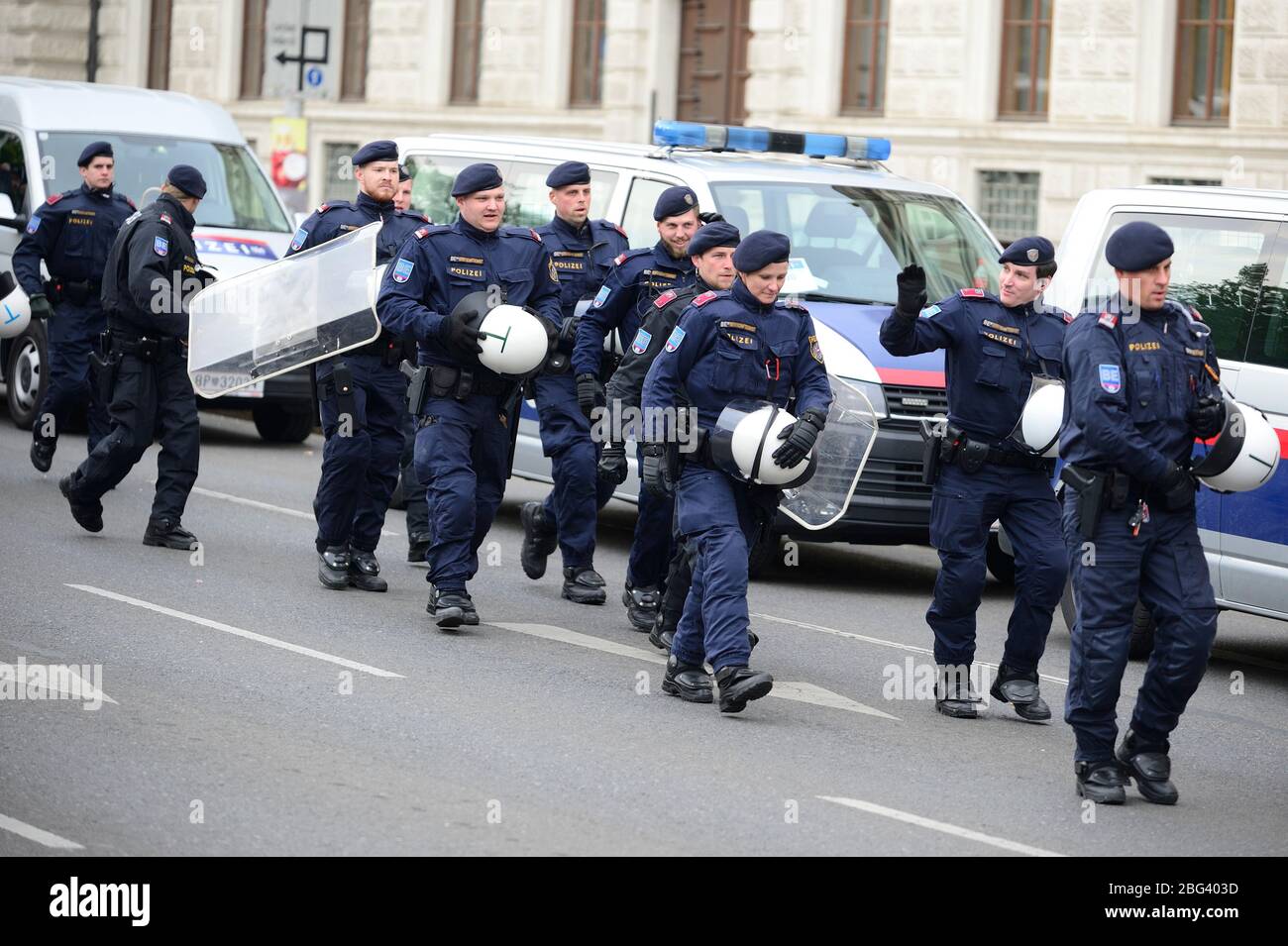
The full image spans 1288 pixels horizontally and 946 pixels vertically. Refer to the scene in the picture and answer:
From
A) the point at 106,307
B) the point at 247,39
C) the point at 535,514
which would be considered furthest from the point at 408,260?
the point at 247,39

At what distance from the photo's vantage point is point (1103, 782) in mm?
6715

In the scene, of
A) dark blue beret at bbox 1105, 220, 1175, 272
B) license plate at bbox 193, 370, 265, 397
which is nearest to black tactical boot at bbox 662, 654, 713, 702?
dark blue beret at bbox 1105, 220, 1175, 272

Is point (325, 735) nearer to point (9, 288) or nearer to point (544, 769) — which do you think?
point (544, 769)

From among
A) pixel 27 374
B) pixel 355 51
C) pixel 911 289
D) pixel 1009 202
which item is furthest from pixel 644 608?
pixel 355 51

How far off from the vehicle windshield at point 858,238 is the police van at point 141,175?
4833mm

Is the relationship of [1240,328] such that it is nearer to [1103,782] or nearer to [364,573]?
[1103,782]

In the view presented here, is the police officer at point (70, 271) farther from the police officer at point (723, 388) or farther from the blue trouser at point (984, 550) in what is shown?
the blue trouser at point (984, 550)

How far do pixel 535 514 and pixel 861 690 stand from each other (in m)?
2.50

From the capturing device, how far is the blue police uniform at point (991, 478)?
789 centimetres

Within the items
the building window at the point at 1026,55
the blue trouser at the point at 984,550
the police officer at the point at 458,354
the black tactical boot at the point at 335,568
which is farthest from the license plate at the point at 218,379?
the building window at the point at 1026,55

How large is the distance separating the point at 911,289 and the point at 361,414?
10.5ft

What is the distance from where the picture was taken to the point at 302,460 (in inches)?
585

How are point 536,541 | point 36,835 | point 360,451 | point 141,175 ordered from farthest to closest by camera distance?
point 141,175, point 536,541, point 360,451, point 36,835

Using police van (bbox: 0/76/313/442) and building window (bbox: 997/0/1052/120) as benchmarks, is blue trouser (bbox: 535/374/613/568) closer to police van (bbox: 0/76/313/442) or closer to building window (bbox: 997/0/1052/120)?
police van (bbox: 0/76/313/442)
